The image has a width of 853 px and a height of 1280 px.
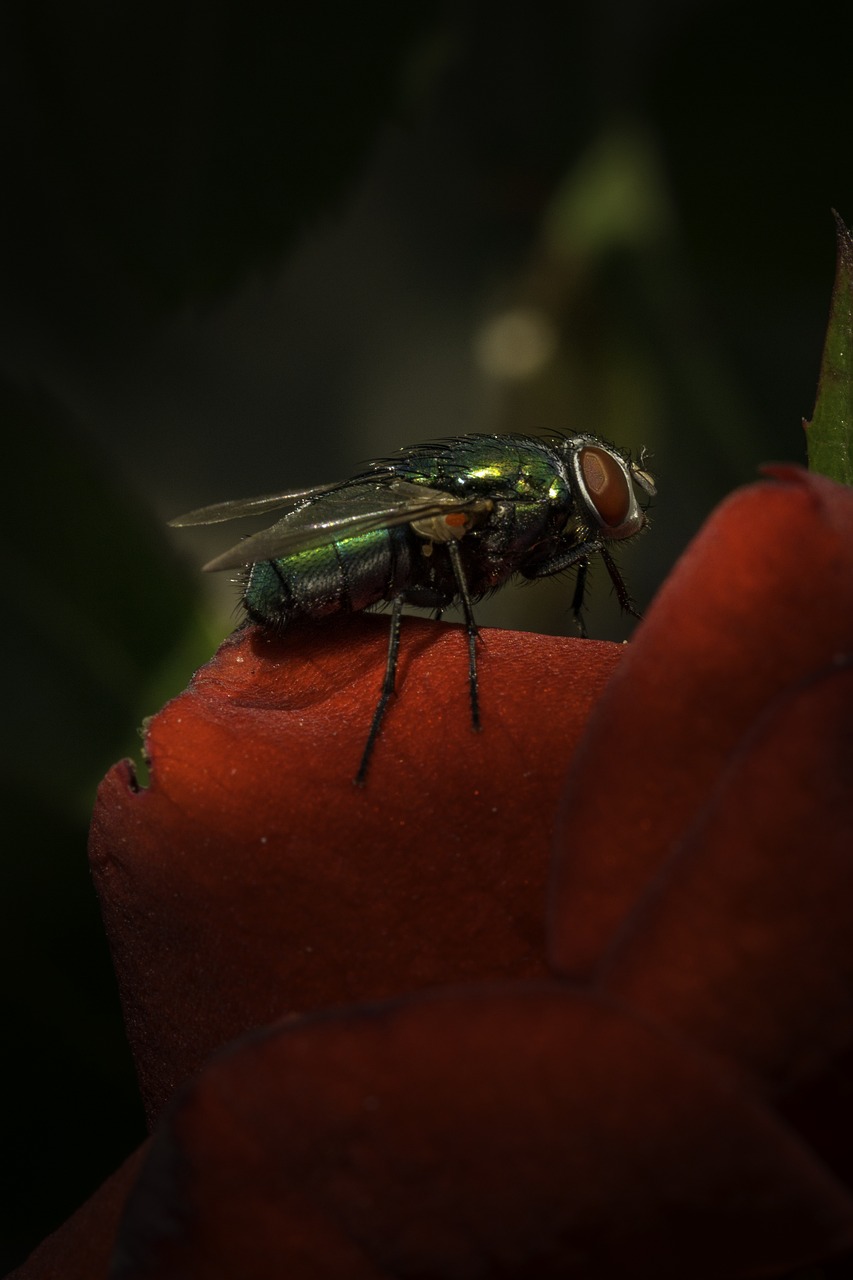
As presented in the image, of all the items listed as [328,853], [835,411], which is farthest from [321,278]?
[328,853]

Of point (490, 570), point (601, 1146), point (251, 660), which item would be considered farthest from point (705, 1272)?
point (490, 570)

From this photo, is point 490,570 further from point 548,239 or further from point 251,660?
point 251,660

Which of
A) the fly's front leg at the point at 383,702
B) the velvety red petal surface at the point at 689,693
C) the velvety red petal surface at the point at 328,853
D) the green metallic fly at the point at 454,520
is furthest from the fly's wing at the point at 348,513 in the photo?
the velvety red petal surface at the point at 689,693

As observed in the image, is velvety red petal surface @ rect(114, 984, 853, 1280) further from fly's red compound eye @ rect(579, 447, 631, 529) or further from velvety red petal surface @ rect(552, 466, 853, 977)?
fly's red compound eye @ rect(579, 447, 631, 529)

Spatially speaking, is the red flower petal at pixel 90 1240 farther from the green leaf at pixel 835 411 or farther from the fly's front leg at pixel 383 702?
the green leaf at pixel 835 411

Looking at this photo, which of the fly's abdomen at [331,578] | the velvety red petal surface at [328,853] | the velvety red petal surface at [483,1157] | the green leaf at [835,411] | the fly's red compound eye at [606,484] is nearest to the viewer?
the velvety red petal surface at [483,1157]

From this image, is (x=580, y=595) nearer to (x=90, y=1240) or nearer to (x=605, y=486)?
(x=605, y=486)
